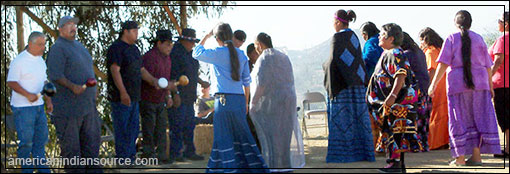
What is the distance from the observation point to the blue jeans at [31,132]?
23.3ft

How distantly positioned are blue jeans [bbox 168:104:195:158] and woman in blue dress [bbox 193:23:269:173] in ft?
6.06

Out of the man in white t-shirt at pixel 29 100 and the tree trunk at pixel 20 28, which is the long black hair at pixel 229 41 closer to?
the man in white t-shirt at pixel 29 100

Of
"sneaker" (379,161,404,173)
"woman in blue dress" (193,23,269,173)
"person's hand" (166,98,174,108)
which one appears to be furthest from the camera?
"person's hand" (166,98,174,108)

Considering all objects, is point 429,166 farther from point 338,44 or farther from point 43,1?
point 43,1

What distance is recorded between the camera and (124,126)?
8227 millimetres

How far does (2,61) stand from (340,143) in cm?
443

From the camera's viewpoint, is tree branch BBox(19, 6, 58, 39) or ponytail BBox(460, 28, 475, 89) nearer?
ponytail BBox(460, 28, 475, 89)

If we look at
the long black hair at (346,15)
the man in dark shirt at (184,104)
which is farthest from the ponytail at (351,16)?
the man in dark shirt at (184,104)

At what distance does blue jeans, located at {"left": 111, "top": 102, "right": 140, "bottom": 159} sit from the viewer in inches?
324

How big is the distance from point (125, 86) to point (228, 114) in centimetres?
162

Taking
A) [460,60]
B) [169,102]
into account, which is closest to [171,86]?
[169,102]

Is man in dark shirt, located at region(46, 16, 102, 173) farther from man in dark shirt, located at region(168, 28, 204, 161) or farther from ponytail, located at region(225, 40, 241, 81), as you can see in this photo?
man in dark shirt, located at region(168, 28, 204, 161)

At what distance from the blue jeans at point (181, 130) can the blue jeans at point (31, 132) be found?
2.20 m

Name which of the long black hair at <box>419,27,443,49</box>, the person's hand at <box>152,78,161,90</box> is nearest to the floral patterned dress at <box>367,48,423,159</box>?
the long black hair at <box>419,27,443,49</box>
